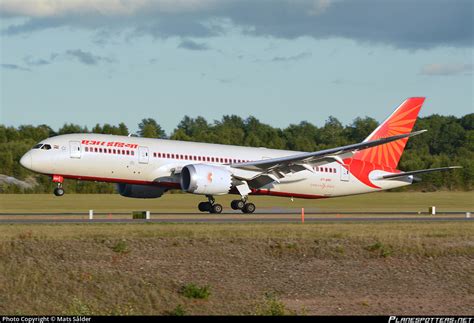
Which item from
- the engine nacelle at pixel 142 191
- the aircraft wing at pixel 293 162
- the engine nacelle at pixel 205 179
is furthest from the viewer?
the engine nacelle at pixel 142 191

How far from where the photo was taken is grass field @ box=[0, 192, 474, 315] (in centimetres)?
3008

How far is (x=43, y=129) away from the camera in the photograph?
398 ft

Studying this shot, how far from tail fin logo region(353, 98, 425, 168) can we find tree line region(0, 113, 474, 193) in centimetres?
3289

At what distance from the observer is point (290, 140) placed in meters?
136

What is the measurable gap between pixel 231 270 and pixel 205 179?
58.2 feet

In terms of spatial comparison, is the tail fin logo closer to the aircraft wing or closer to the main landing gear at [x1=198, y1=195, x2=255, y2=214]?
the aircraft wing

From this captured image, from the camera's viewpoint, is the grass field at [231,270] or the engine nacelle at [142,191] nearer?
the grass field at [231,270]

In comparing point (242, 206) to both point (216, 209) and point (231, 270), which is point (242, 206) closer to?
point (216, 209)

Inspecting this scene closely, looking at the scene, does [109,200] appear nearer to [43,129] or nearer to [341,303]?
[341,303]

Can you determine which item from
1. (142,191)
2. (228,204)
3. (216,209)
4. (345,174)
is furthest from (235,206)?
(228,204)

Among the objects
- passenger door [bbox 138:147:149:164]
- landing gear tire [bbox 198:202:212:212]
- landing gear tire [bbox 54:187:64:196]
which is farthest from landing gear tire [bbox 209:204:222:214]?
landing gear tire [bbox 54:187:64:196]

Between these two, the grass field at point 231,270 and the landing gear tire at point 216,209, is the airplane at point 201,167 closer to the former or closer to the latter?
the landing gear tire at point 216,209

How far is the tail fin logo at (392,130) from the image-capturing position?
5984cm

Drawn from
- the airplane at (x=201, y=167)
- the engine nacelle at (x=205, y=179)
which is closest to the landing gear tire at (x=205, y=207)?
the airplane at (x=201, y=167)
